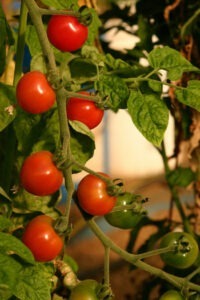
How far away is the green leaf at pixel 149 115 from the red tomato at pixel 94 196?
70 millimetres

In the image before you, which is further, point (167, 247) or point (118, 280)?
point (118, 280)

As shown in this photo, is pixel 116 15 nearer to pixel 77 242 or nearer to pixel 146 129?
pixel 146 129

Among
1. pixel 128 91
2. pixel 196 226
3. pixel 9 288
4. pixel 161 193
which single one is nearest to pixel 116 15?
pixel 196 226

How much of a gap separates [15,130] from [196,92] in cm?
21

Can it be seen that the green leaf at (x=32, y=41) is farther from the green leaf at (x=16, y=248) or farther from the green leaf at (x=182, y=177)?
the green leaf at (x=182, y=177)

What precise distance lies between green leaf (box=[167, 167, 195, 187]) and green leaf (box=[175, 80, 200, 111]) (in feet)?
1.36

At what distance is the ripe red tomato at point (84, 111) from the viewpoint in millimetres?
517

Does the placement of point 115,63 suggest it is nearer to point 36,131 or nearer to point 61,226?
point 36,131

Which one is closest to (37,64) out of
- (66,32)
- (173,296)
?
(66,32)

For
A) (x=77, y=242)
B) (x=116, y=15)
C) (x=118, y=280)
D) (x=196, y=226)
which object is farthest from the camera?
(x=77, y=242)

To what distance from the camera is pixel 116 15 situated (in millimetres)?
1085

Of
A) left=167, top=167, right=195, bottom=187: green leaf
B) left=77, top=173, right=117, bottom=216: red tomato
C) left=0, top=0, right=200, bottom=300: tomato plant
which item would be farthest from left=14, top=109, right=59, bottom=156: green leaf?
left=167, top=167, right=195, bottom=187: green leaf

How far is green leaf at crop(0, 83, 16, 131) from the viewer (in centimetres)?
54

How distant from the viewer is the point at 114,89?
0.54 meters
